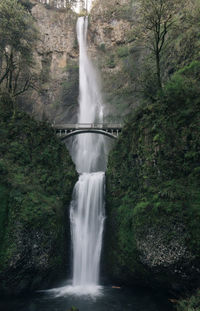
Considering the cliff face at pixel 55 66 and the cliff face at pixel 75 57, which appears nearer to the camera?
the cliff face at pixel 75 57

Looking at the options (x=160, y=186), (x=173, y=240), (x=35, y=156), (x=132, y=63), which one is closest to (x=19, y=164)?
(x=35, y=156)

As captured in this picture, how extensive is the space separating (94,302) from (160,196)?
242 inches

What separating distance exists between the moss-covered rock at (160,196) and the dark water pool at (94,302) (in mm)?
869

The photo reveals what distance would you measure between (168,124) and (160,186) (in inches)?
136

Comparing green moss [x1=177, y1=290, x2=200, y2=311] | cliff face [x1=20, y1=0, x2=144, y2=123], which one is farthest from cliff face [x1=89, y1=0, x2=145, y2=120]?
green moss [x1=177, y1=290, x2=200, y2=311]

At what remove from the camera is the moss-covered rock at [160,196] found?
10.7m

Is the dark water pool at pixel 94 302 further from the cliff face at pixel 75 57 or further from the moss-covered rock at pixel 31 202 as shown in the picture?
the cliff face at pixel 75 57

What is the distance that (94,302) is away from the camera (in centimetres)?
1178

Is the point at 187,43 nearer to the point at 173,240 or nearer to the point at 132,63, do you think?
the point at 132,63

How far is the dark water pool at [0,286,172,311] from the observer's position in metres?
11.2

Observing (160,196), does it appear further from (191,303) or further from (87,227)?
(87,227)

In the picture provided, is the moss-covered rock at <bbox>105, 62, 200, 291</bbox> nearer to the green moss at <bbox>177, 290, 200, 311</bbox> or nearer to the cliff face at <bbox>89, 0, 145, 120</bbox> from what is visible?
the green moss at <bbox>177, 290, 200, 311</bbox>

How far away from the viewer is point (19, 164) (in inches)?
602

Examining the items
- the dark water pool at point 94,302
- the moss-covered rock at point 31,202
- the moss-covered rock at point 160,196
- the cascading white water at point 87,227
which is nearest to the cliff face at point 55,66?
the moss-covered rock at point 31,202
